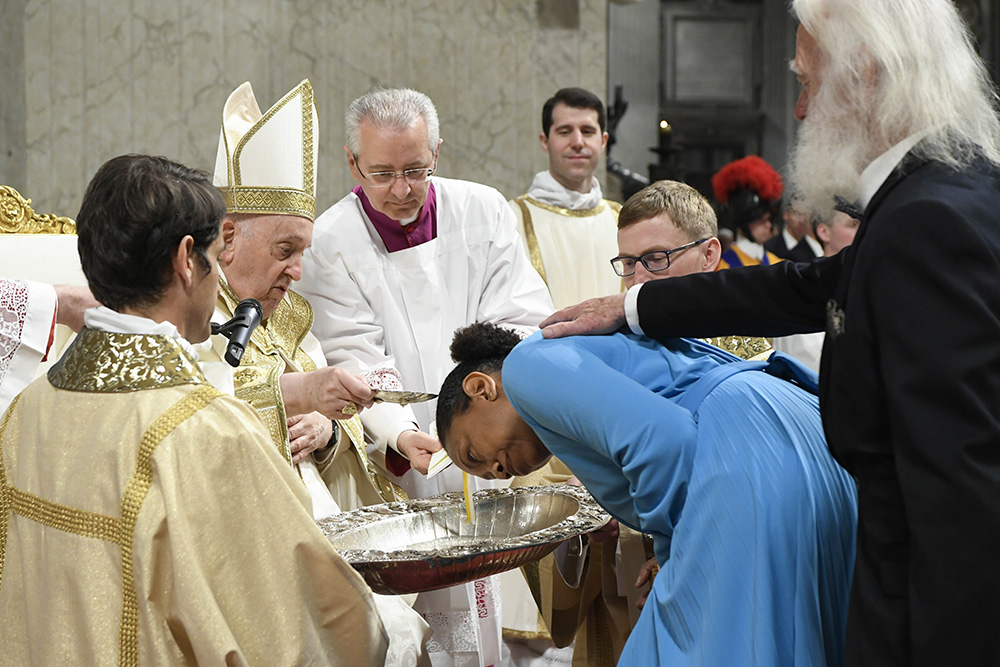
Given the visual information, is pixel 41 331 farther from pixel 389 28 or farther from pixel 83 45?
pixel 389 28

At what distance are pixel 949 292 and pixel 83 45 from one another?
548 cm

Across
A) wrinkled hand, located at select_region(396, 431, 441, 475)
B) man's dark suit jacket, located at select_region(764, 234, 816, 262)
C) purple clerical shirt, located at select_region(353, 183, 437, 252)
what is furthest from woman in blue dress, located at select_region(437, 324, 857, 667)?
man's dark suit jacket, located at select_region(764, 234, 816, 262)

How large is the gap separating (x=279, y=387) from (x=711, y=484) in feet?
4.95

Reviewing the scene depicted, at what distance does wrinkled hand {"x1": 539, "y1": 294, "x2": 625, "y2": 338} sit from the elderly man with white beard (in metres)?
0.44

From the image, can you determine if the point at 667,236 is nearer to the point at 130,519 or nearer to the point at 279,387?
the point at 279,387

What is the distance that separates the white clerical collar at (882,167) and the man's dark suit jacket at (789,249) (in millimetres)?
4756

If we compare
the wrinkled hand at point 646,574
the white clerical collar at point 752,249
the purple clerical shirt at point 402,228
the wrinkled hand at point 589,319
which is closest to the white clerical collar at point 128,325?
the wrinkled hand at point 589,319

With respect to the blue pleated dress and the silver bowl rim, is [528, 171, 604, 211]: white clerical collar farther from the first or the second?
the blue pleated dress

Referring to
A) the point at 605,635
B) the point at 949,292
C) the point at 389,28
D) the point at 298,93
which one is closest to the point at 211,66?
the point at 389,28

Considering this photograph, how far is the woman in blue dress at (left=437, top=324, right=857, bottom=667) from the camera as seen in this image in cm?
176

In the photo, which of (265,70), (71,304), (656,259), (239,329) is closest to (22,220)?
(71,304)

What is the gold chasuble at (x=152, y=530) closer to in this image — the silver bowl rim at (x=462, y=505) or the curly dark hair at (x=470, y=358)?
the silver bowl rim at (x=462, y=505)

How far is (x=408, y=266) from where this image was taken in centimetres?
379

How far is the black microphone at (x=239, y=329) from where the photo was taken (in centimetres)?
249
